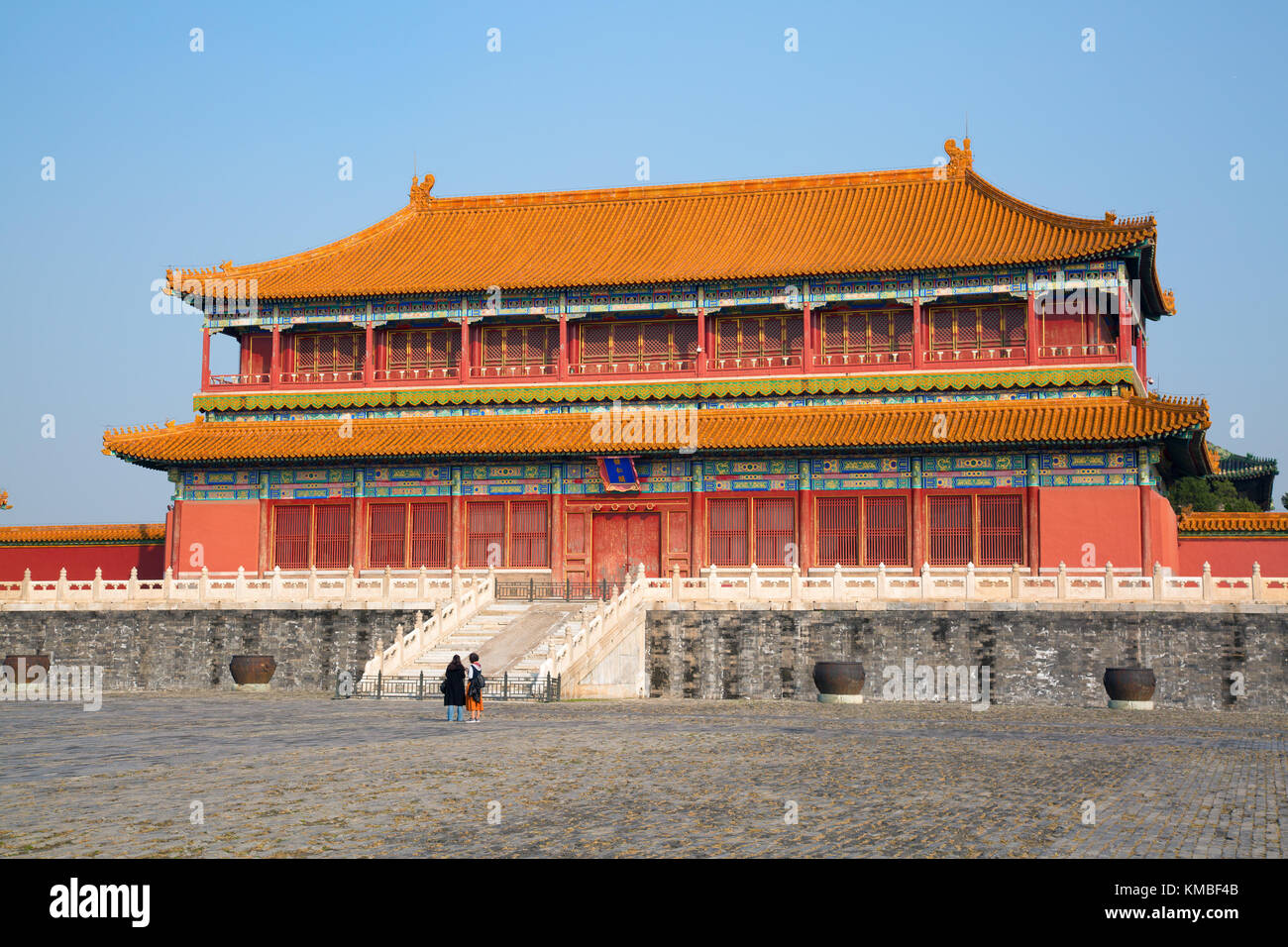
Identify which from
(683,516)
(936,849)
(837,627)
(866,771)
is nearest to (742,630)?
(837,627)

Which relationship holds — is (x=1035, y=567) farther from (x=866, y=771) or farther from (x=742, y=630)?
(x=866, y=771)

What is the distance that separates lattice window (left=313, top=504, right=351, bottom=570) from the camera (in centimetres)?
4438

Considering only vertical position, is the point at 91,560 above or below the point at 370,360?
below

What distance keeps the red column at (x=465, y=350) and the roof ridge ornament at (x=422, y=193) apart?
791cm

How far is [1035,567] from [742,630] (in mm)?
9396

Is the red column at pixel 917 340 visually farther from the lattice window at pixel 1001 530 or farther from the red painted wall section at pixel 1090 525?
the red painted wall section at pixel 1090 525

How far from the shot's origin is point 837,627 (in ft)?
115

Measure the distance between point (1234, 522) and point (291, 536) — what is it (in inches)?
1119

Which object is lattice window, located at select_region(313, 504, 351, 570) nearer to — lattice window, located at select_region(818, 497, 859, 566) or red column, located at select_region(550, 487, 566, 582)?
red column, located at select_region(550, 487, 566, 582)

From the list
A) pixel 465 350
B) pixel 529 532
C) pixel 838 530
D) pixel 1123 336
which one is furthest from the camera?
pixel 465 350

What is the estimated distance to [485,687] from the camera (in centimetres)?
3088

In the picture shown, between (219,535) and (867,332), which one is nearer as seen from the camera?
(867,332)

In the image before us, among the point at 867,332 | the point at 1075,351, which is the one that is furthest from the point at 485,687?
the point at 1075,351

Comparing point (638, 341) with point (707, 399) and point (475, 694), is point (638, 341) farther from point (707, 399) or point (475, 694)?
point (475, 694)
